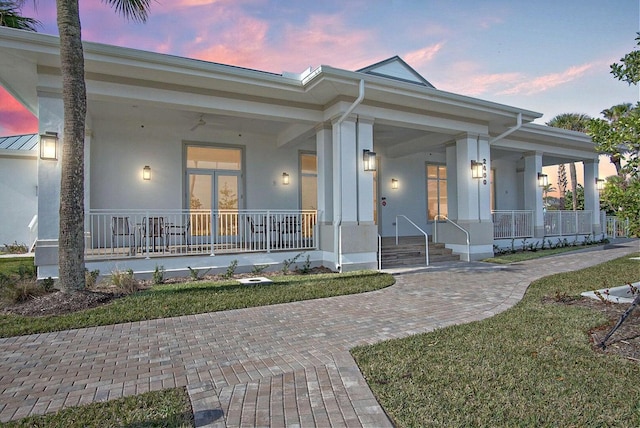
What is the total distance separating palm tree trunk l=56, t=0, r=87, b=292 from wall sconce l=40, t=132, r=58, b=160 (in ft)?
3.85

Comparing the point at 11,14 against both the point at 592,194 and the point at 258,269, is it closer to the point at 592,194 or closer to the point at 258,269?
the point at 258,269

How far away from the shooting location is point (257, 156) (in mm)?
10750

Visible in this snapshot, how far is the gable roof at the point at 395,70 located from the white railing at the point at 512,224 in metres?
5.28

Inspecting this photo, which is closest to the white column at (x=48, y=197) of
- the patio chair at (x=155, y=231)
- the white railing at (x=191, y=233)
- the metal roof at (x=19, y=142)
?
the white railing at (x=191, y=233)

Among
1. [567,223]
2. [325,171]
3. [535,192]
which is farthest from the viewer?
[567,223]

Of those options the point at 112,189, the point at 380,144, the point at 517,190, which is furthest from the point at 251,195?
the point at 517,190

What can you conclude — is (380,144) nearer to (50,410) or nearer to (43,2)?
(43,2)

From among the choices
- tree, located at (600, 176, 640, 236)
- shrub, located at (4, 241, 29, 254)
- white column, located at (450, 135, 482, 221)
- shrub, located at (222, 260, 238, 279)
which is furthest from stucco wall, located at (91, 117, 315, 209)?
tree, located at (600, 176, 640, 236)

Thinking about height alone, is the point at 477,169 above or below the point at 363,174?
above

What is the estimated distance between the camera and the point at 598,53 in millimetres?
6984

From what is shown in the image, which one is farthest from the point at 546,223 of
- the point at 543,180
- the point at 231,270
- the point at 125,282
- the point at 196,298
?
the point at 125,282

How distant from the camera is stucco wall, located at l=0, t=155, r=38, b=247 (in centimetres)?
1152

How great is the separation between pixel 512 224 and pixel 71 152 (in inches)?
470

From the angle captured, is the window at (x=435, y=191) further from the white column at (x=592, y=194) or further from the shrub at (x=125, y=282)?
the shrub at (x=125, y=282)
